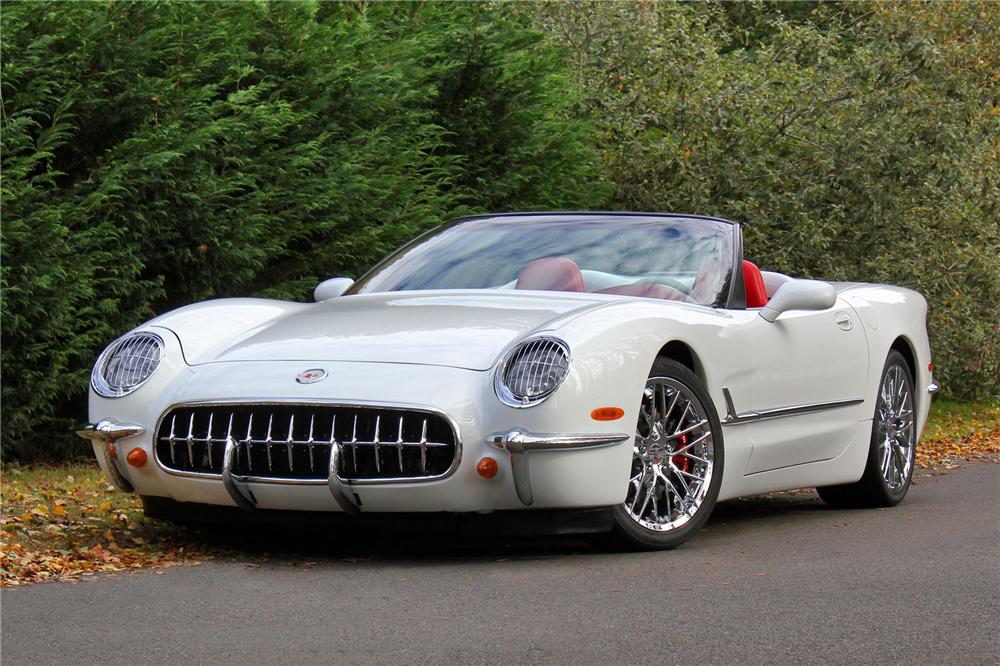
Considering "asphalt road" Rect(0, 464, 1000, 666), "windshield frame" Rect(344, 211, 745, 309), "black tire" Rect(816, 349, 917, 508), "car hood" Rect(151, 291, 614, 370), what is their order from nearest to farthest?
"asphalt road" Rect(0, 464, 1000, 666) → "car hood" Rect(151, 291, 614, 370) → "windshield frame" Rect(344, 211, 745, 309) → "black tire" Rect(816, 349, 917, 508)

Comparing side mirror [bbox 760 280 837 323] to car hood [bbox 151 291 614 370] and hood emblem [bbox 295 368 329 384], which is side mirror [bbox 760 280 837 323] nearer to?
car hood [bbox 151 291 614 370]

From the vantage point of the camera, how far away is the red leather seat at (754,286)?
25.2 ft

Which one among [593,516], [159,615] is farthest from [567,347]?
[159,615]

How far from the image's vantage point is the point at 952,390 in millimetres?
16656

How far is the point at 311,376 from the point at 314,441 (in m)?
0.29

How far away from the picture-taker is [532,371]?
222 inches

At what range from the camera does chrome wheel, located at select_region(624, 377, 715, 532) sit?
236 inches

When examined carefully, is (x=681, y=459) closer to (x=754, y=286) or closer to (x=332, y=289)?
(x=754, y=286)

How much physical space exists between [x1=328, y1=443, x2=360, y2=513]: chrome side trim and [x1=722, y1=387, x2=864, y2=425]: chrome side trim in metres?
1.76

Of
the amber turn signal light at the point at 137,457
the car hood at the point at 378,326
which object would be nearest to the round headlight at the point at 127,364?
the car hood at the point at 378,326

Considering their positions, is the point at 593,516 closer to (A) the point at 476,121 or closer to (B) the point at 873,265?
(A) the point at 476,121

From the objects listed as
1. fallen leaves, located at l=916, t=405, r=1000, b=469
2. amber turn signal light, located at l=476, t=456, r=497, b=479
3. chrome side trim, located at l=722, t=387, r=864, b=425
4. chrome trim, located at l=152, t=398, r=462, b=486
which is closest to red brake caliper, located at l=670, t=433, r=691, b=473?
chrome side trim, located at l=722, t=387, r=864, b=425

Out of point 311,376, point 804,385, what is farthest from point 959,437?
point 311,376

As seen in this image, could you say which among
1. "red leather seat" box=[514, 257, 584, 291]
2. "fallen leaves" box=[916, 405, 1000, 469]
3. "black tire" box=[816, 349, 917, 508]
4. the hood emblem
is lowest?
"fallen leaves" box=[916, 405, 1000, 469]
